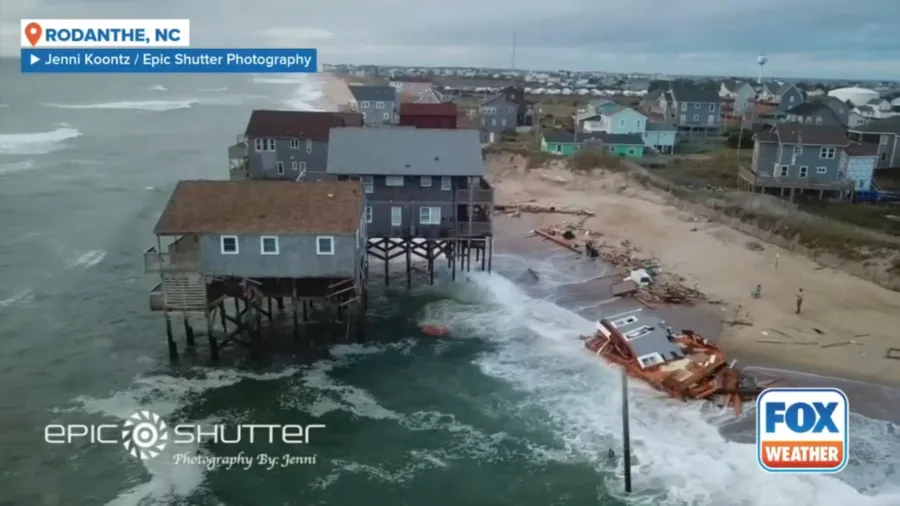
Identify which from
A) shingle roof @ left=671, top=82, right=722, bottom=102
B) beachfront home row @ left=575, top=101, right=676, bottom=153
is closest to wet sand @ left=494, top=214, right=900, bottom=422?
beachfront home row @ left=575, top=101, right=676, bottom=153

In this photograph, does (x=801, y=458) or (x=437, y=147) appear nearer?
(x=801, y=458)

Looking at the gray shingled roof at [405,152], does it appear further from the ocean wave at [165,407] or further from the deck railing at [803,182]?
the deck railing at [803,182]

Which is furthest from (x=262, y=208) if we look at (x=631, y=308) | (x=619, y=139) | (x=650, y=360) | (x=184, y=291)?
(x=619, y=139)

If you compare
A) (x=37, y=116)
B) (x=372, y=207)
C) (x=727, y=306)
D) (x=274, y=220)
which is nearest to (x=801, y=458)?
(x=727, y=306)

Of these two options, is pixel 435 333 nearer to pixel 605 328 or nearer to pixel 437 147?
pixel 605 328

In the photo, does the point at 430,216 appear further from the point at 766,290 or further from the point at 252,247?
the point at 766,290

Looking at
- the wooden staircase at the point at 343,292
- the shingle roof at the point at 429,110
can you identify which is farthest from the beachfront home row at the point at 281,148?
the wooden staircase at the point at 343,292
